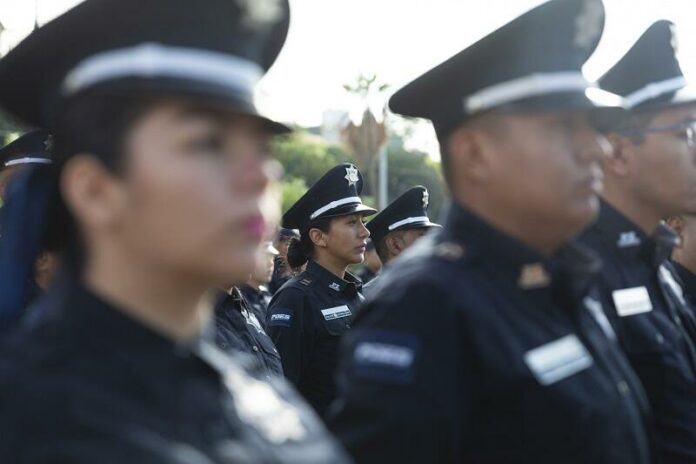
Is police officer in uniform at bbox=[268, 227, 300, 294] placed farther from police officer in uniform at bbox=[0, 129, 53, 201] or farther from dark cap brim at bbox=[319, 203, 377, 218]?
police officer in uniform at bbox=[0, 129, 53, 201]

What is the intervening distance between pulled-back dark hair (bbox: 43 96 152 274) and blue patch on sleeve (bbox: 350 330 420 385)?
2.61 ft

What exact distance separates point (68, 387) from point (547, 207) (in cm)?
147

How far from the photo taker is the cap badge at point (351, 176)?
745cm

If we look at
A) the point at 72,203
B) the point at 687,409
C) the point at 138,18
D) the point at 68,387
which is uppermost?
the point at 138,18

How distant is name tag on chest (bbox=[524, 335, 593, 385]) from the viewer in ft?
8.23

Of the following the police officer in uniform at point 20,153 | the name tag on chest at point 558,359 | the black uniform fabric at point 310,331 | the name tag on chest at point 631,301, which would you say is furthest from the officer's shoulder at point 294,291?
the name tag on chest at point 558,359

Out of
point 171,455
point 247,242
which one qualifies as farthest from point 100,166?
point 171,455

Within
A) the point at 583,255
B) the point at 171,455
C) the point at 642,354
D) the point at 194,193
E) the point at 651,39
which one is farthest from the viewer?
the point at 651,39

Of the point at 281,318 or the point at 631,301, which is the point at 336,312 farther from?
the point at 631,301

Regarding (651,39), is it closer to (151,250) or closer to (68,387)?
(151,250)

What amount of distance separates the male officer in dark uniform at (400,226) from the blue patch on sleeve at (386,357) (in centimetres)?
567

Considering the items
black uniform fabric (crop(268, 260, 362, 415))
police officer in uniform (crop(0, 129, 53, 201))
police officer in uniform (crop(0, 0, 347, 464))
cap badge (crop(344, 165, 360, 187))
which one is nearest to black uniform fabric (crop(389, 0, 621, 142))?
police officer in uniform (crop(0, 0, 347, 464))

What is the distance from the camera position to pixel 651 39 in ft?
13.7

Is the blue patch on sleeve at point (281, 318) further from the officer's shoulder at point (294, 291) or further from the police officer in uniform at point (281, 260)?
the police officer in uniform at point (281, 260)
